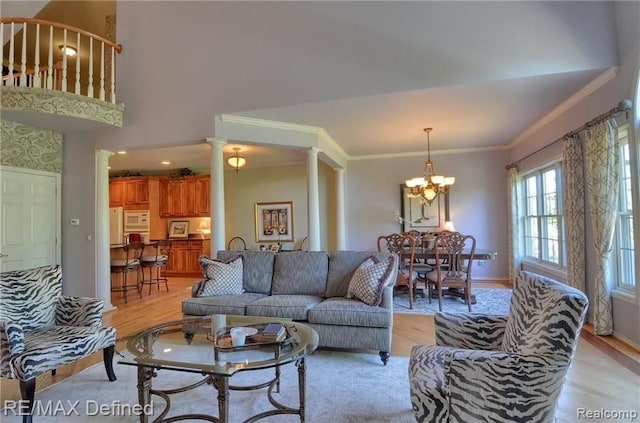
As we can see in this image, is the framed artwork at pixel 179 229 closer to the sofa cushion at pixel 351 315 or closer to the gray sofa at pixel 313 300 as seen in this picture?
the gray sofa at pixel 313 300

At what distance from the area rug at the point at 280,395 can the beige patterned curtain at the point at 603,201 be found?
7.17 ft

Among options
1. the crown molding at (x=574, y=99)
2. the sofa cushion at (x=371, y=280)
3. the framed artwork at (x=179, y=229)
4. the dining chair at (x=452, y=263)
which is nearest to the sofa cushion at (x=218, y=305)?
the sofa cushion at (x=371, y=280)

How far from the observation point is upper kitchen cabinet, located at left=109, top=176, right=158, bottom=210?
830 centimetres

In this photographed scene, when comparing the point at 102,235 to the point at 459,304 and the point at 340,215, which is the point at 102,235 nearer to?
the point at 340,215

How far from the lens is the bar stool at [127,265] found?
5.77m

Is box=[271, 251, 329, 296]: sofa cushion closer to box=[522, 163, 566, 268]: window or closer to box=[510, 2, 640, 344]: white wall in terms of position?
box=[510, 2, 640, 344]: white wall

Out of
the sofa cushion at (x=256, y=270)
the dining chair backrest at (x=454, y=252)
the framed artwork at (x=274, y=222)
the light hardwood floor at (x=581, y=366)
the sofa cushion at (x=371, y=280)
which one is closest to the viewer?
the light hardwood floor at (x=581, y=366)

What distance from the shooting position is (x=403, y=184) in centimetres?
713

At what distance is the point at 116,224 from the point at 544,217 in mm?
8937

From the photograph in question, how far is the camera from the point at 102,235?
17.2ft

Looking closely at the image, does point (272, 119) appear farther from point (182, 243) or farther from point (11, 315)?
point (182, 243)

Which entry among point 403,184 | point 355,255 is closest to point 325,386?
point 355,255

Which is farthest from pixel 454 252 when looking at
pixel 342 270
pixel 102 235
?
pixel 102 235

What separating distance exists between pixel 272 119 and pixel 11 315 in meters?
3.37
